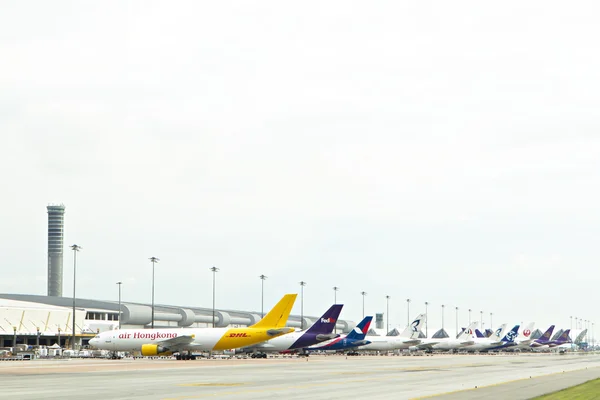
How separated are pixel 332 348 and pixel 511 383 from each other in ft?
224

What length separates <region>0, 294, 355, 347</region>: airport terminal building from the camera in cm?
14275

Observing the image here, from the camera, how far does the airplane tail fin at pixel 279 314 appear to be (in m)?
93.1

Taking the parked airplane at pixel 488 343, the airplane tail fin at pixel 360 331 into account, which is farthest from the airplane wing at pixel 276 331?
the parked airplane at pixel 488 343

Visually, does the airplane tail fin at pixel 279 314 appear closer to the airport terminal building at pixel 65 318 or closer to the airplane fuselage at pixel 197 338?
the airplane fuselage at pixel 197 338

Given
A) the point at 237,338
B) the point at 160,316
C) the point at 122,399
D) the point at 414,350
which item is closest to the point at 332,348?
the point at 237,338

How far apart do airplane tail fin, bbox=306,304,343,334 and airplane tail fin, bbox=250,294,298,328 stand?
912cm

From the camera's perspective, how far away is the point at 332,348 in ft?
377

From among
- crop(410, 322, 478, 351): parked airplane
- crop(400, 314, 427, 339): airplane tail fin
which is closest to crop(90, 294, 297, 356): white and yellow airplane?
crop(400, 314, 427, 339): airplane tail fin

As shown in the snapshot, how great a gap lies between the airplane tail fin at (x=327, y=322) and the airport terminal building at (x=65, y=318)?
1997 inches

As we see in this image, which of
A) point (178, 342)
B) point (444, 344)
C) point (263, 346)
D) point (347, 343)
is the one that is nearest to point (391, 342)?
point (347, 343)

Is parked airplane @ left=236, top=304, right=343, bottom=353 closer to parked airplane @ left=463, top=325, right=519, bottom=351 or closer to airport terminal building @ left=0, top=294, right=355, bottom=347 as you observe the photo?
airport terminal building @ left=0, top=294, right=355, bottom=347

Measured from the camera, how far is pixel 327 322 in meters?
104

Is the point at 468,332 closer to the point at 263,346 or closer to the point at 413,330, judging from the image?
the point at 413,330

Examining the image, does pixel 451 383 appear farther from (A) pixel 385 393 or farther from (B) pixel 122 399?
(B) pixel 122 399
